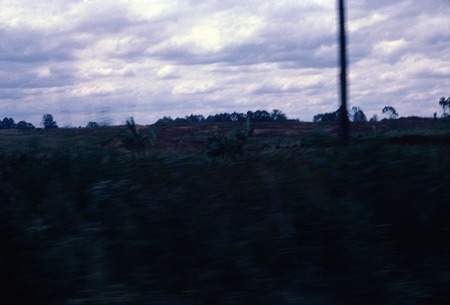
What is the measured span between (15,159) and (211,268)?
10.6 feet

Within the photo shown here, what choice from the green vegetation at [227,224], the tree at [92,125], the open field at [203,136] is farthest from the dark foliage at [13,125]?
the green vegetation at [227,224]

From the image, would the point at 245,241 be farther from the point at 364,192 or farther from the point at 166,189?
the point at 364,192

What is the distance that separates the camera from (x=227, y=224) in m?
7.00

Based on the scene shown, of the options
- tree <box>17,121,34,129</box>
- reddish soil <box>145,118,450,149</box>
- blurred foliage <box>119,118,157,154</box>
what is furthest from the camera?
tree <box>17,121,34,129</box>

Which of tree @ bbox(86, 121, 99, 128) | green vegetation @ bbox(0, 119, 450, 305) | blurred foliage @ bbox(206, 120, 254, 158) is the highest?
tree @ bbox(86, 121, 99, 128)

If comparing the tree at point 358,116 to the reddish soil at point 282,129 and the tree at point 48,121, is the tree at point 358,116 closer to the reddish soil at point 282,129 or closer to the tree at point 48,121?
the reddish soil at point 282,129

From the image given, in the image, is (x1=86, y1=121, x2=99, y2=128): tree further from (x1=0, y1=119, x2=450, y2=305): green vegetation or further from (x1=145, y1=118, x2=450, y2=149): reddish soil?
(x1=145, y1=118, x2=450, y2=149): reddish soil

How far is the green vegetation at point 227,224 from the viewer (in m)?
6.30

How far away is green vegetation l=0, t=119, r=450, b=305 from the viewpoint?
248 inches

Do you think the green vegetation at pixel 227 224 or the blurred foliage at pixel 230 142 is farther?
the blurred foliage at pixel 230 142

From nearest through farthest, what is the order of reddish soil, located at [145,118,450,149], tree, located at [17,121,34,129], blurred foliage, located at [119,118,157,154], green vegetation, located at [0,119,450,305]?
green vegetation, located at [0,119,450,305] < blurred foliage, located at [119,118,157,154] < reddish soil, located at [145,118,450,149] < tree, located at [17,121,34,129]

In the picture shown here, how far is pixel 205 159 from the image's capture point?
26.5 ft

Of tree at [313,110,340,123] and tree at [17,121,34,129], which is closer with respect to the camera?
tree at [313,110,340,123]

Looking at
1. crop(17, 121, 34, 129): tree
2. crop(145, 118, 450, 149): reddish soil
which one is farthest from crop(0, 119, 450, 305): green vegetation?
crop(17, 121, 34, 129): tree
